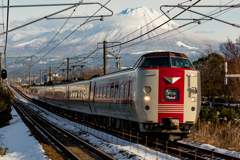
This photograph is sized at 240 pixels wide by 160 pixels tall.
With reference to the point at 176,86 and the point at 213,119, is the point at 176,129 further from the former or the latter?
the point at 213,119

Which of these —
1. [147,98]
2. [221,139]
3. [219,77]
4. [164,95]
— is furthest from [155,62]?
[219,77]

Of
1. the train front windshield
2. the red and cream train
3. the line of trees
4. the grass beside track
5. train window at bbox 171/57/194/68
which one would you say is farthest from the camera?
the line of trees

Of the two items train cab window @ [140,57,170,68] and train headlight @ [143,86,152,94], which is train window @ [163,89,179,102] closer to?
train headlight @ [143,86,152,94]

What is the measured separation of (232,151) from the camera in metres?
11.7

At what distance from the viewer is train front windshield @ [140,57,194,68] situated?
1341 cm

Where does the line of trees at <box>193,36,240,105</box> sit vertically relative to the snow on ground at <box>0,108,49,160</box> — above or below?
above

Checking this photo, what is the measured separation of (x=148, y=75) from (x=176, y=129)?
7.89 ft

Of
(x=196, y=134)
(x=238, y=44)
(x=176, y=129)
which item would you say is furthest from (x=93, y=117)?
(x=238, y=44)

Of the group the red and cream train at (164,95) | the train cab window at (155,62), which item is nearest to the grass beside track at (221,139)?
the red and cream train at (164,95)

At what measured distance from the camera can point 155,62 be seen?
13.8 m

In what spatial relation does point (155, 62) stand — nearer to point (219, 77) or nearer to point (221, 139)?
point (221, 139)

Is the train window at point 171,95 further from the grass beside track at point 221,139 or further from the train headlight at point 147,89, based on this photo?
the grass beside track at point 221,139

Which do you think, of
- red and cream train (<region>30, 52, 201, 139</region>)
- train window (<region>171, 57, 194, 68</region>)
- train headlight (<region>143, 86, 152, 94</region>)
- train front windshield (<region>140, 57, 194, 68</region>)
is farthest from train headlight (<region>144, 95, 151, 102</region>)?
train window (<region>171, 57, 194, 68</region>)

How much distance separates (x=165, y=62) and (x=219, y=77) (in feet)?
96.0
